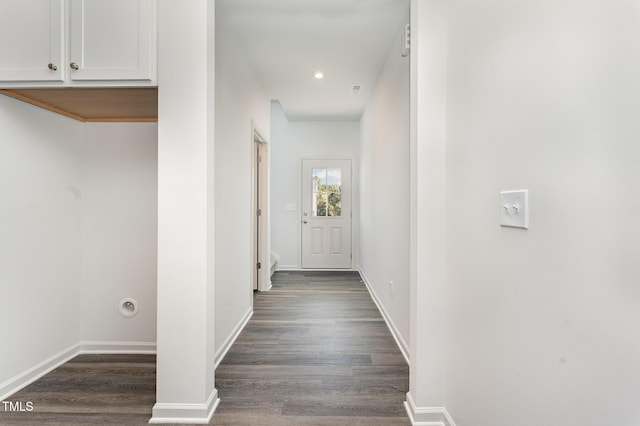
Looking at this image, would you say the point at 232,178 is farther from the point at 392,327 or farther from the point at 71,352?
the point at 392,327

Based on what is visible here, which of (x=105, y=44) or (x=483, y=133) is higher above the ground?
(x=105, y=44)

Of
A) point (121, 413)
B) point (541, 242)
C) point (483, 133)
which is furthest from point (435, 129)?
point (121, 413)

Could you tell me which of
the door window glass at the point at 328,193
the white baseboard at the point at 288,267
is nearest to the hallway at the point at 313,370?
the white baseboard at the point at 288,267

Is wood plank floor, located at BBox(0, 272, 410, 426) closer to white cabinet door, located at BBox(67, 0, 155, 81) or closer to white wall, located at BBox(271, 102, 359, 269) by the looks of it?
white cabinet door, located at BBox(67, 0, 155, 81)

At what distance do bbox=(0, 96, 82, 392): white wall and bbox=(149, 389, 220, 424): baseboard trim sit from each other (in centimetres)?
99

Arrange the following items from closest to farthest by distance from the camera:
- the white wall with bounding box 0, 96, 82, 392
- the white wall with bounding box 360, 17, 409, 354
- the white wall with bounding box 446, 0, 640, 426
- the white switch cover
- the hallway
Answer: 1. the white wall with bounding box 446, 0, 640, 426
2. the white switch cover
3. the hallway
4. the white wall with bounding box 0, 96, 82, 392
5. the white wall with bounding box 360, 17, 409, 354

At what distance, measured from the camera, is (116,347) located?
7.85 ft

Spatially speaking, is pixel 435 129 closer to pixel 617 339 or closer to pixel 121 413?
pixel 617 339

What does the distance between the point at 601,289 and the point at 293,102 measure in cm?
429

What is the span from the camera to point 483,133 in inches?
50.7

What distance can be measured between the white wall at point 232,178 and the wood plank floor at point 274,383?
358mm

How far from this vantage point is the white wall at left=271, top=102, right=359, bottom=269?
556 centimetres

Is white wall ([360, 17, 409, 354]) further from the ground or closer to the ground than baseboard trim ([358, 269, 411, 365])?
further from the ground

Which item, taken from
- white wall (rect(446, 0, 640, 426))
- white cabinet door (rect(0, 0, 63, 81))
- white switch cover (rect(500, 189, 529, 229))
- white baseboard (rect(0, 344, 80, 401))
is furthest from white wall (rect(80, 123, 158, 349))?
white switch cover (rect(500, 189, 529, 229))
